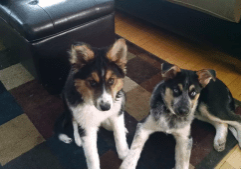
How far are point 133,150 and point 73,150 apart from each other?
51cm

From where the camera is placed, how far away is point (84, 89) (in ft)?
5.08

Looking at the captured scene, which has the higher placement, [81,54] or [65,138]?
[81,54]

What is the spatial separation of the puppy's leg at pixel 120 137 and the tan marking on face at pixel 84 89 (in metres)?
0.32

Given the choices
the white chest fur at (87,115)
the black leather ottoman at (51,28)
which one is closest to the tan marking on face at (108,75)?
the white chest fur at (87,115)

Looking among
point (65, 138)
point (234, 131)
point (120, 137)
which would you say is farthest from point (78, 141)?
point (234, 131)

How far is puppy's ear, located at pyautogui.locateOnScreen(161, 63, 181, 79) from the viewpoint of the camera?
166 cm

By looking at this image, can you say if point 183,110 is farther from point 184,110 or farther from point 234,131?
point 234,131

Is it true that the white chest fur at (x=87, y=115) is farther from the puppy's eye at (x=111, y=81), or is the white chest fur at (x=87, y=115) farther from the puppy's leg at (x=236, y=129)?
the puppy's leg at (x=236, y=129)

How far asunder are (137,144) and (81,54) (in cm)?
86

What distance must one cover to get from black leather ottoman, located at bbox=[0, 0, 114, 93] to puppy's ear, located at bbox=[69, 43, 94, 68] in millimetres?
650

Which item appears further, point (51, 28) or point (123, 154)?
point (51, 28)

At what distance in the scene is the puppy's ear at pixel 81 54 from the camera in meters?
1.42

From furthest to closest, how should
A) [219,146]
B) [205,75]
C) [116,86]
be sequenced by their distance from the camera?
1. [219,146]
2. [205,75]
3. [116,86]

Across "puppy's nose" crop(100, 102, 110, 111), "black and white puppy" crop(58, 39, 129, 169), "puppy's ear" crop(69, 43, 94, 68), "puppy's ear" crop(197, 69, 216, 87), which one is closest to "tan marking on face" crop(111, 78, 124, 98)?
"black and white puppy" crop(58, 39, 129, 169)
